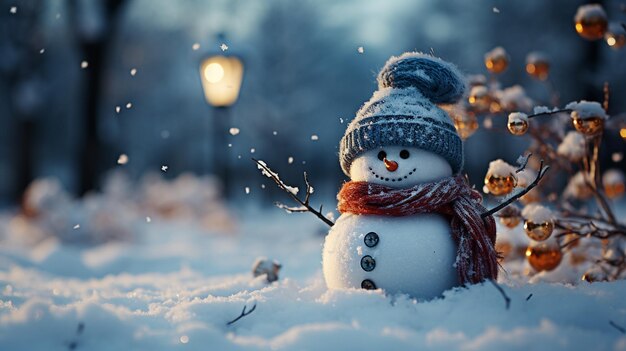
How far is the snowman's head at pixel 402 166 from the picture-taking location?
101 inches

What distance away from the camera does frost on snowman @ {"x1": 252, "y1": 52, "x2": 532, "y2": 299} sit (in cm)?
243

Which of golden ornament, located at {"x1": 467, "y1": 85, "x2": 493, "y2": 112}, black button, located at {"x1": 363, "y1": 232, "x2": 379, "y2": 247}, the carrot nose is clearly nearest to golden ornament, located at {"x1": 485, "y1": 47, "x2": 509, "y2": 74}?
golden ornament, located at {"x1": 467, "y1": 85, "x2": 493, "y2": 112}

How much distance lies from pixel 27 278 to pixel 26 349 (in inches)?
97.8

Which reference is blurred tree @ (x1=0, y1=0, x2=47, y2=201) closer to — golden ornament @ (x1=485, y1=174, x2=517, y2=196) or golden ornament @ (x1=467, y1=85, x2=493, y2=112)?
golden ornament @ (x1=467, y1=85, x2=493, y2=112)

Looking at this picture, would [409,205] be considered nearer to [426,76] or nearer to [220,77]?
[426,76]

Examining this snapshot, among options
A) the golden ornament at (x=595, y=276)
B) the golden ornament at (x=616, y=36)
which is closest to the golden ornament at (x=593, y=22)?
the golden ornament at (x=616, y=36)

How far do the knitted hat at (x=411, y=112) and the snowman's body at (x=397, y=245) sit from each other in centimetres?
7

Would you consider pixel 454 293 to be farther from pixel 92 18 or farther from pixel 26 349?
pixel 92 18

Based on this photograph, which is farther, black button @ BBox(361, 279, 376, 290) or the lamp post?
the lamp post

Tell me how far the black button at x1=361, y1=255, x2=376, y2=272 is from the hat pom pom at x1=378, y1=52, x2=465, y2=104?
0.88 meters

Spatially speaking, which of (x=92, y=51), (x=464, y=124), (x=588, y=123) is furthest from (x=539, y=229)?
(x=92, y=51)

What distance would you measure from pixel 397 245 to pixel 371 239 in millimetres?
115

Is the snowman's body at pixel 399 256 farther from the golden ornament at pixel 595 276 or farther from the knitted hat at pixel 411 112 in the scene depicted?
the golden ornament at pixel 595 276

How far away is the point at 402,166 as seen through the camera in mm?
2566
